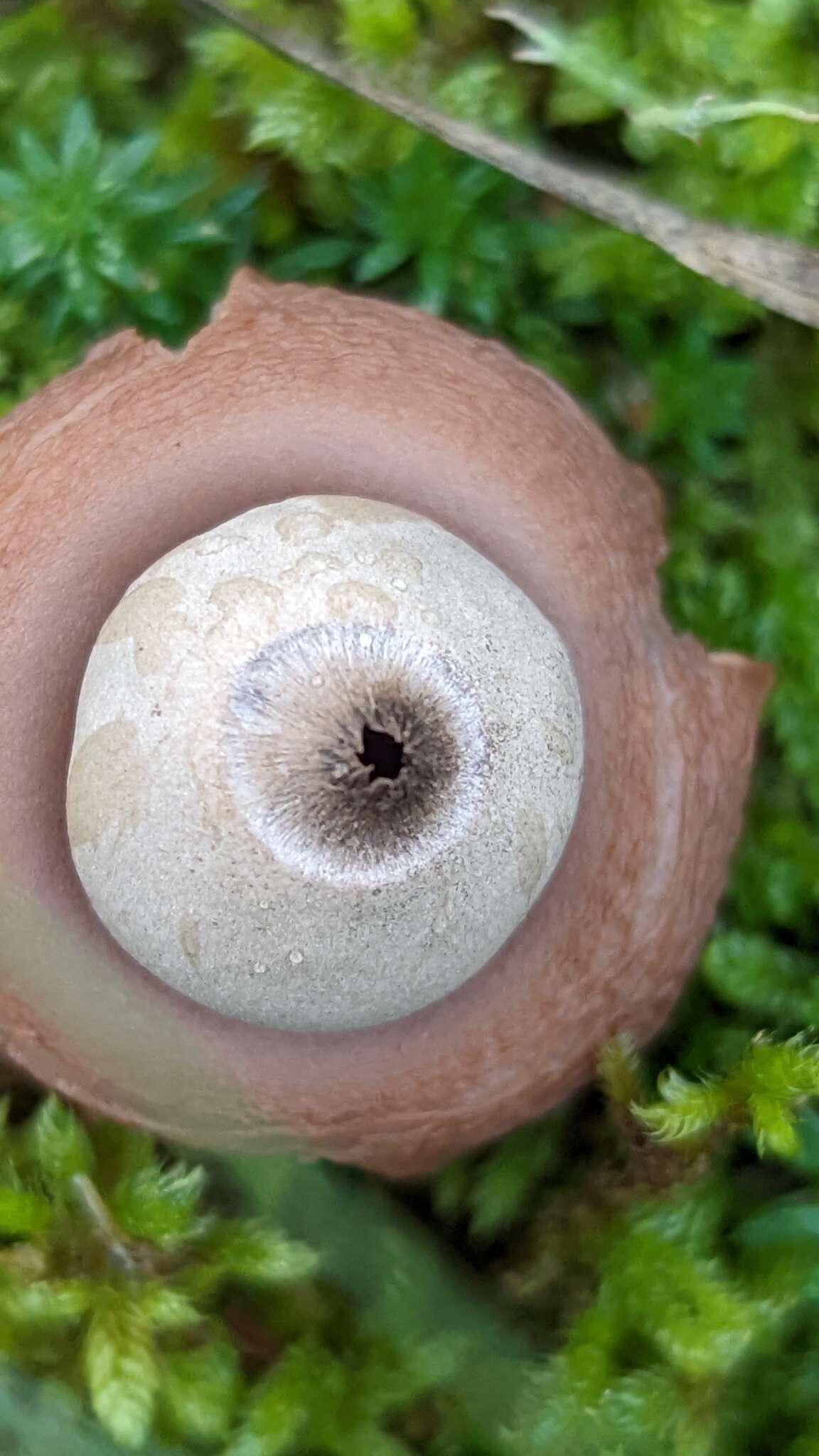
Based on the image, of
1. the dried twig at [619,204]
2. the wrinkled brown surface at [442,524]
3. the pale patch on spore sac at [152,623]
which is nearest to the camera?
the pale patch on spore sac at [152,623]

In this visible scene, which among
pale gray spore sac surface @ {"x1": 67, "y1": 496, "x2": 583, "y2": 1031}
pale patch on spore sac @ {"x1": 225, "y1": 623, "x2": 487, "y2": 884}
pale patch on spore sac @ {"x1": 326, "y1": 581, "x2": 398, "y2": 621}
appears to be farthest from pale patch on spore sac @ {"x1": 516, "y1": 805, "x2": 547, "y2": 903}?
pale patch on spore sac @ {"x1": 326, "y1": 581, "x2": 398, "y2": 621}

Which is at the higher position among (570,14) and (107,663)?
(570,14)

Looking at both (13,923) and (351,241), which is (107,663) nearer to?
(13,923)

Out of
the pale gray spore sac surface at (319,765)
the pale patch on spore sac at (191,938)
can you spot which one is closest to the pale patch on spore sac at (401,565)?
the pale gray spore sac surface at (319,765)

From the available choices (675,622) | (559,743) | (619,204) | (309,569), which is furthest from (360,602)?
(619,204)

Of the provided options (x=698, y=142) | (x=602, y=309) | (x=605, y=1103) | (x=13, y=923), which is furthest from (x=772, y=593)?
(x=13, y=923)

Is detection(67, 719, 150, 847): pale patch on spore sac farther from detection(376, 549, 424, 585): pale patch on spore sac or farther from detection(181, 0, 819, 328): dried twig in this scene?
detection(181, 0, 819, 328): dried twig

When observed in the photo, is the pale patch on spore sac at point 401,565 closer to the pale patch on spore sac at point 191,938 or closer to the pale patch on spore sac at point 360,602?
the pale patch on spore sac at point 360,602
